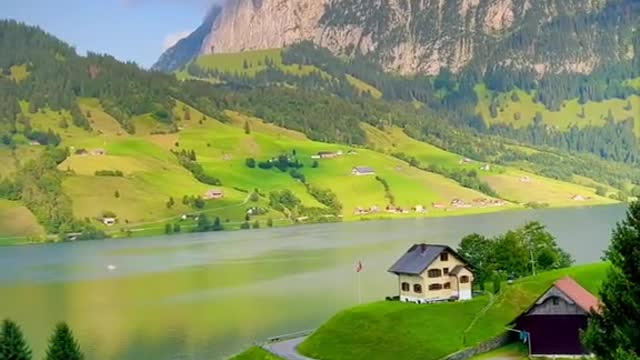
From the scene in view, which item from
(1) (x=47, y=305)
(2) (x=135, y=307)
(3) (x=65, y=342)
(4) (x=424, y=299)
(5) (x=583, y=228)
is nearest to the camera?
(3) (x=65, y=342)

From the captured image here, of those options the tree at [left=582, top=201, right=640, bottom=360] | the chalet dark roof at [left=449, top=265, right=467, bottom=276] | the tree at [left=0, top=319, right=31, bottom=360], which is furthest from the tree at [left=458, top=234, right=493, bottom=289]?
the tree at [left=582, top=201, right=640, bottom=360]

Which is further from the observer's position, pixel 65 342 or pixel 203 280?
pixel 203 280

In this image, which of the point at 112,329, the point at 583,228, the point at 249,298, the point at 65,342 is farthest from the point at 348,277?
the point at 583,228

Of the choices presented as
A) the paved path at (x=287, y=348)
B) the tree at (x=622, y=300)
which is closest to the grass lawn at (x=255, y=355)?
the paved path at (x=287, y=348)

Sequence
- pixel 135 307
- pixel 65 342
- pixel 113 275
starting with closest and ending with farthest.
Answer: pixel 65 342, pixel 135 307, pixel 113 275

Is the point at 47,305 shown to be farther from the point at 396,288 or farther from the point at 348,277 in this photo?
the point at 396,288

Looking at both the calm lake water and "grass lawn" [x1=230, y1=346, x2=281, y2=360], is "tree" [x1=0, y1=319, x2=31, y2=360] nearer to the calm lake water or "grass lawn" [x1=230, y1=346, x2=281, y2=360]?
"grass lawn" [x1=230, y1=346, x2=281, y2=360]

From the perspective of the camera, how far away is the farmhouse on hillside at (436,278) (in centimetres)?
7038

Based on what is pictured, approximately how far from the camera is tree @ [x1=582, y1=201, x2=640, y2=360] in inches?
885

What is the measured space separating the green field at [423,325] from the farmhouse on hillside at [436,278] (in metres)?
3.38

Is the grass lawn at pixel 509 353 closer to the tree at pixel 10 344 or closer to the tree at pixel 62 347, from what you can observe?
the tree at pixel 62 347

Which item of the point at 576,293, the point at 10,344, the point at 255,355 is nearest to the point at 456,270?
the point at 255,355

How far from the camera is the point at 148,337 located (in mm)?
84312

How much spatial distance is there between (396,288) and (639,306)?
77.2m
